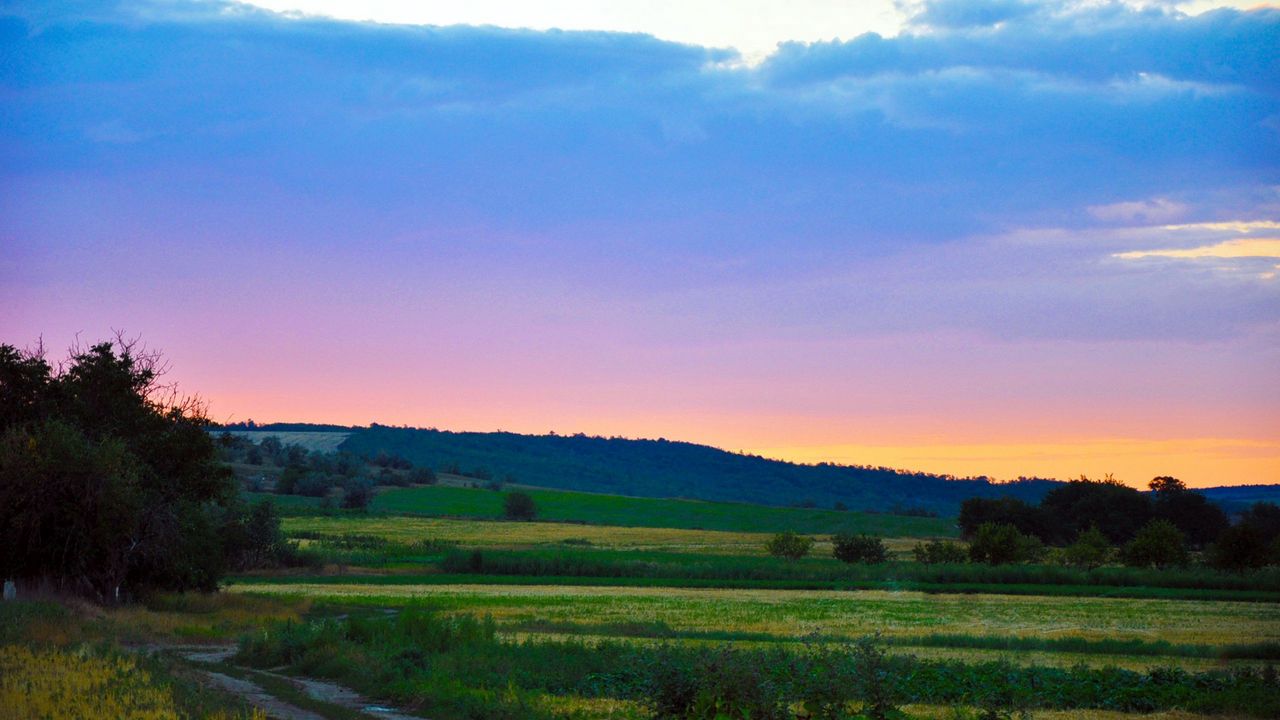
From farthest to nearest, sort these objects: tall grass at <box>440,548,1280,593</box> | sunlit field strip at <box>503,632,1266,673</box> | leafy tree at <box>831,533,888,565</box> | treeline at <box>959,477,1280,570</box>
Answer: leafy tree at <box>831,533,888,565</box> < treeline at <box>959,477,1280,570</box> < tall grass at <box>440,548,1280,593</box> < sunlit field strip at <box>503,632,1266,673</box>

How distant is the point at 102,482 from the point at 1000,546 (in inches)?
2448

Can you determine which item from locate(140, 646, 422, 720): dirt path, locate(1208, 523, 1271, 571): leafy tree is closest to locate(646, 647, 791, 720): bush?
locate(140, 646, 422, 720): dirt path

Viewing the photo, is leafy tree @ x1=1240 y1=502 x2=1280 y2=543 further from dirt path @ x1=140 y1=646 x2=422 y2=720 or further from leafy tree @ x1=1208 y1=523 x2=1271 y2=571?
dirt path @ x1=140 y1=646 x2=422 y2=720

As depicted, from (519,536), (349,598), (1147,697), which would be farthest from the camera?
(519,536)

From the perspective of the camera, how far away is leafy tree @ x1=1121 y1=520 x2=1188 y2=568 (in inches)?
3002

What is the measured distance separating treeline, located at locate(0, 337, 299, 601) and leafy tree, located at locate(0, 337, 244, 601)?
39 mm

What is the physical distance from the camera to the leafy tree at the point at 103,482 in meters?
36.5

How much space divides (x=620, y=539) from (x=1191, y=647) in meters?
72.5

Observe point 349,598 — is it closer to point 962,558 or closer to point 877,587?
point 877,587

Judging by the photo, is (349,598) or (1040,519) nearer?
(349,598)

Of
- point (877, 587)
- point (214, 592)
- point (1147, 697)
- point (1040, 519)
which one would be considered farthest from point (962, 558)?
point (1147, 697)

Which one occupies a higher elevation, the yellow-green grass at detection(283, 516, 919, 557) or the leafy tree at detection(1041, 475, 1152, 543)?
the leafy tree at detection(1041, 475, 1152, 543)

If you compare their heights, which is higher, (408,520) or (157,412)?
(157,412)

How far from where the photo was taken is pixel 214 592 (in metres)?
44.2
